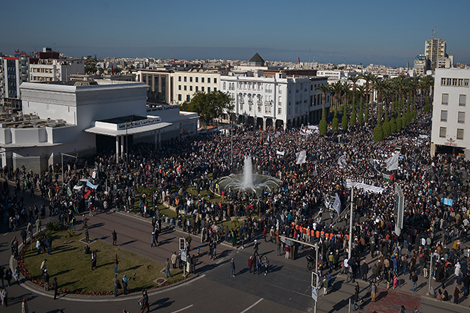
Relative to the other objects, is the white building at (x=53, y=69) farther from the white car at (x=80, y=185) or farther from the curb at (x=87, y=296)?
the curb at (x=87, y=296)

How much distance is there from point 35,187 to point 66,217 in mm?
10524

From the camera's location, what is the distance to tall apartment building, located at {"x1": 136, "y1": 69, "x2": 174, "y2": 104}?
335ft

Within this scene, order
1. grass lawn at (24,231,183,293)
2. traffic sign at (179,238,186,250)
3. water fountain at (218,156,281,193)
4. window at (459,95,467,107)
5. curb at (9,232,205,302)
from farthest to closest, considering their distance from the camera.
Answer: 1. window at (459,95,467,107)
2. water fountain at (218,156,281,193)
3. traffic sign at (179,238,186,250)
4. grass lawn at (24,231,183,293)
5. curb at (9,232,205,302)

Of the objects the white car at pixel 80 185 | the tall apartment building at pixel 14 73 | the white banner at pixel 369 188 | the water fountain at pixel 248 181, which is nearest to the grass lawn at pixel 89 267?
the white car at pixel 80 185

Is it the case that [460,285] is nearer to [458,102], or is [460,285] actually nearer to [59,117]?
[458,102]

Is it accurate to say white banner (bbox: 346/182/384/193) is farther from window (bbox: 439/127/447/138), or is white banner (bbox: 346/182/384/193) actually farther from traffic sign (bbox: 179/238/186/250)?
window (bbox: 439/127/447/138)

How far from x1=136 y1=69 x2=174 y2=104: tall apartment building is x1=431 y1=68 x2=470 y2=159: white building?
203 feet

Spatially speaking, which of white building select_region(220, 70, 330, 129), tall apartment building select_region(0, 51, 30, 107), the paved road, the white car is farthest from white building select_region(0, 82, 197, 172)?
tall apartment building select_region(0, 51, 30, 107)

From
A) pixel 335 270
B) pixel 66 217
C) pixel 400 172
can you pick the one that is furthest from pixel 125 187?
pixel 400 172

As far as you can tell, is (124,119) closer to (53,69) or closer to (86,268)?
(86,268)

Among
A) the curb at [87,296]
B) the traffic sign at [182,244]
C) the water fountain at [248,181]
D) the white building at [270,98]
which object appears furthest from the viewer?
the white building at [270,98]

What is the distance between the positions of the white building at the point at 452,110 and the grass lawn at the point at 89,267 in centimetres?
4233

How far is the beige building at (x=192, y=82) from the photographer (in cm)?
9381

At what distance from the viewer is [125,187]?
3938 cm
